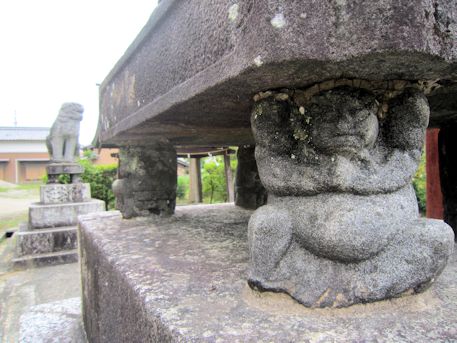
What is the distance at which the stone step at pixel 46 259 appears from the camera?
4948 millimetres

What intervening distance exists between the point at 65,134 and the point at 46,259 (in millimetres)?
2885

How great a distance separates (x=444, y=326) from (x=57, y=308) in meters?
3.13

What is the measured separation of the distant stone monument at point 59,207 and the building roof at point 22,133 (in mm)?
18067

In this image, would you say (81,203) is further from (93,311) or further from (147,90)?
(147,90)

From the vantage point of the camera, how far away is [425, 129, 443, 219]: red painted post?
289cm

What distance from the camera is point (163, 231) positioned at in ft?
7.18

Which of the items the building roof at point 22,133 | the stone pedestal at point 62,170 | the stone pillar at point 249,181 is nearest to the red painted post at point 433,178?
the stone pillar at point 249,181

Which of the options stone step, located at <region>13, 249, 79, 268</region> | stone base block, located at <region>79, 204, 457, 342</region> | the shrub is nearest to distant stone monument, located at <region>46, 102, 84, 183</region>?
the shrub

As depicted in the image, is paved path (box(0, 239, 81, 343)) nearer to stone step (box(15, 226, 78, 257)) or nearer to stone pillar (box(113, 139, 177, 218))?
stone step (box(15, 226, 78, 257))

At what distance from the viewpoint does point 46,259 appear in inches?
201

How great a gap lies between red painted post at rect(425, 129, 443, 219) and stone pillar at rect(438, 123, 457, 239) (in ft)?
3.50

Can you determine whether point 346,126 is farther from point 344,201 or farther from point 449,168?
point 449,168

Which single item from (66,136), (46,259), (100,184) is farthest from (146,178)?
(100,184)

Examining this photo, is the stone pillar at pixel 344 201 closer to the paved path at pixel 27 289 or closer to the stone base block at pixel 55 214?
the paved path at pixel 27 289
